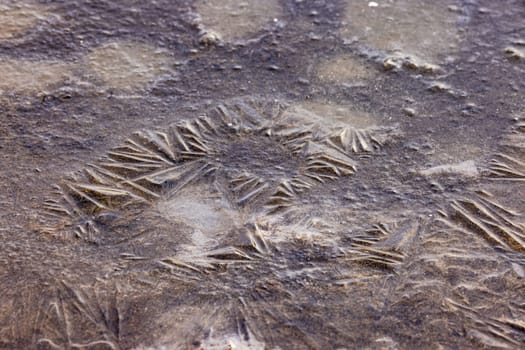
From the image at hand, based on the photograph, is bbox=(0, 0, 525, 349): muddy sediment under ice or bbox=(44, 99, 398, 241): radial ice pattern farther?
bbox=(44, 99, 398, 241): radial ice pattern

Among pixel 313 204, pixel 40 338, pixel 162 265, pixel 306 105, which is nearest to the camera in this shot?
pixel 40 338

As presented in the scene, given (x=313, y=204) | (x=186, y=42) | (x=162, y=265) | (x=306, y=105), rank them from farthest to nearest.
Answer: (x=186, y=42) < (x=306, y=105) < (x=313, y=204) < (x=162, y=265)

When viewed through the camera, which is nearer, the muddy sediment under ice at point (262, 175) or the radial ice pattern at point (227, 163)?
the muddy sediment under ice at point (262, 175)

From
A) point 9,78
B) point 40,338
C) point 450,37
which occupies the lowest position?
point 40,338

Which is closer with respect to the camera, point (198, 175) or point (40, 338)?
point (40, 338)

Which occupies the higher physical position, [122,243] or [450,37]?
[450,37]

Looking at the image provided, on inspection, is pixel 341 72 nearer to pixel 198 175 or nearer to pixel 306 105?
pixel 306 105

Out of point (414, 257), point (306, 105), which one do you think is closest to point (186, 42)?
point (306, 105)
